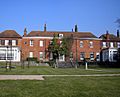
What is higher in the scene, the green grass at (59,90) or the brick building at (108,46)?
the brick building at (108,46)

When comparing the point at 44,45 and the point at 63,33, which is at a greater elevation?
the point at 63,33

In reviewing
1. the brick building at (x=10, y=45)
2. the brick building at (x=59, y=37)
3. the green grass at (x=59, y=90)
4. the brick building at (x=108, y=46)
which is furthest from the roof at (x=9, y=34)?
the green grass at (x=59, y=90)

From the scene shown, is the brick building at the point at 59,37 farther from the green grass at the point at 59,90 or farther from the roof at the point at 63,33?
the green grass at the point at 59,90

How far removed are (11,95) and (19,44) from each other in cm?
5021

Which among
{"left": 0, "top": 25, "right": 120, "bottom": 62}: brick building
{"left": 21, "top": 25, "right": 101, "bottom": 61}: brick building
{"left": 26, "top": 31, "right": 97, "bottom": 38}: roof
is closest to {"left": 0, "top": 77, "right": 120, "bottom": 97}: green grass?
{"left": 0, "top": 25, "right": 120, "bottom": 62}: brick building

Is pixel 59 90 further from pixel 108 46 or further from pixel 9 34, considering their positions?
pixel 108 46

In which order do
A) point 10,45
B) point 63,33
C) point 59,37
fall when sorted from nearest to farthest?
point 10,45 < point 59,37 < point 63,33

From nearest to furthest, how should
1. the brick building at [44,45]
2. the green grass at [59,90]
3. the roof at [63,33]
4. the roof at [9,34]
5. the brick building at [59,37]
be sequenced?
the green grass at [59,90] < the brick building at [44,45] < the roof at [9,34] < the brick building at [59,37] < the roof at [63,33]

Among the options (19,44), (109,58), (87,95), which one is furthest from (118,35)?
(87,95)

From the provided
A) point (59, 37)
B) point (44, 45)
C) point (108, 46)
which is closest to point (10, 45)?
point (44, 45)

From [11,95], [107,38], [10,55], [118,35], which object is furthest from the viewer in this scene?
[118,35]

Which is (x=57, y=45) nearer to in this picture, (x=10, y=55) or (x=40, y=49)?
(x=40, y=49)

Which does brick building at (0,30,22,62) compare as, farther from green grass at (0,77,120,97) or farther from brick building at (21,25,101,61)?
green grass at (0,77,120,97)

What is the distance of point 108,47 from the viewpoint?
2333 inches
